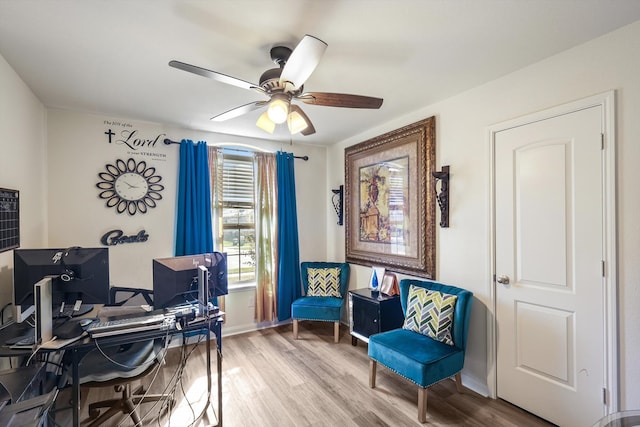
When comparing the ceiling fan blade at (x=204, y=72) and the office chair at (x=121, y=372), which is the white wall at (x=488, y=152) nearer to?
the ceiling fan blade at (x=204, y=72)

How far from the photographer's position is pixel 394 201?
3258 millimetres

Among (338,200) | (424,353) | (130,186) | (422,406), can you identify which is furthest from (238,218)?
(422,406)

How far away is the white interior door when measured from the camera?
1850mm

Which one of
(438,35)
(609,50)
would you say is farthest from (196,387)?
(609,50)

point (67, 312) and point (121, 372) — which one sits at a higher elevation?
point (67, 312)

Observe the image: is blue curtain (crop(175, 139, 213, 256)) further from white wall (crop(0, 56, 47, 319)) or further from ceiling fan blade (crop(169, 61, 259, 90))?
ceiling fan blade (crop(169, 61, 259, 90))

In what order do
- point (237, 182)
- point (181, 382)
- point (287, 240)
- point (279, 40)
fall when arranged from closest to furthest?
point (279, 40) → point (181, 382) → point (237, 182) → point (287, 240)

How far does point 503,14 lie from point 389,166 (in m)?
1.84

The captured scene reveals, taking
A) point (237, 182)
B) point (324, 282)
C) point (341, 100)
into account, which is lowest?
point (324, 282)

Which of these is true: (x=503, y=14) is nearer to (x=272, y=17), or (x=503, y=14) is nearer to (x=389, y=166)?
(x=272, y=17)

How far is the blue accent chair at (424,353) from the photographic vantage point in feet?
6.96

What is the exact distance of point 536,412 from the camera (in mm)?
2133

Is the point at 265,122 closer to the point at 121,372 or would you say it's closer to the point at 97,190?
Result: the point at 121,372

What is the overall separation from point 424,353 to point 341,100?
6.39 ft
